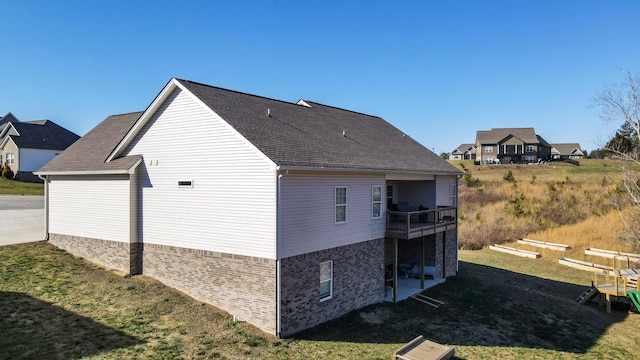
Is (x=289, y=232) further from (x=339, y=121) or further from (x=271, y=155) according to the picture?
(x=339, y=121)

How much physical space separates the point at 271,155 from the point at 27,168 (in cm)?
4198

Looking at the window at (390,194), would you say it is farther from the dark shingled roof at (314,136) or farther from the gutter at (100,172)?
the gutter at (100,172)

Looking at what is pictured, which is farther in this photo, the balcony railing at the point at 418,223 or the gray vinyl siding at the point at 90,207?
the balcony railing at the point at 418,223

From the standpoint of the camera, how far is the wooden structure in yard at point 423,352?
11.1 m

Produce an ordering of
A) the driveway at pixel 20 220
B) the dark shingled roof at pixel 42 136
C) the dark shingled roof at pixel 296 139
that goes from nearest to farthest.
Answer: the dark shingled roof at pixel 296 139, the driveway at pixel 20 220, the dark shingled roof at pixel 42 136

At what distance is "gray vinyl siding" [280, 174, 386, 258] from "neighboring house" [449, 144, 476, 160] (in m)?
96.6

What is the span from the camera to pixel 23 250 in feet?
57.8

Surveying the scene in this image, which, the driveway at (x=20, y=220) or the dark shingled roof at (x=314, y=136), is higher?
the dark shingled roof at (x=314, y=136)

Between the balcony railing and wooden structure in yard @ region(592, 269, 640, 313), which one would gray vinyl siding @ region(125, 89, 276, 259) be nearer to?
the balcony railing

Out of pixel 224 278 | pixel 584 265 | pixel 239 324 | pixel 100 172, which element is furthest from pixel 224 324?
pixel 584 265

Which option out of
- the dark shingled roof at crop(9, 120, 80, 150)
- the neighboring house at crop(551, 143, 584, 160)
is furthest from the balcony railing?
the neighboring house at crop(551, 143, 584, 160)

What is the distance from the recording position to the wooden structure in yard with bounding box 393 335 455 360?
11077 mm

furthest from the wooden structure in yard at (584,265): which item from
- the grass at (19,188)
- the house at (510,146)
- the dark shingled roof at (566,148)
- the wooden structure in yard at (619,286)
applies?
the dark shingled roof at (566,148)

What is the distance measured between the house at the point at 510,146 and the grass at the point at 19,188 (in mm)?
72457
